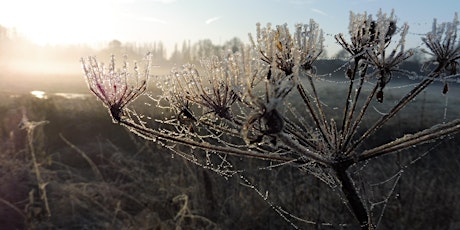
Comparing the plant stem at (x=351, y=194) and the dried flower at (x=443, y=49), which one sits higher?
the dried flower at (x=443, y=49)

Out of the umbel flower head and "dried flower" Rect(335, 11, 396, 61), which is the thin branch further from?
the umbel flower head

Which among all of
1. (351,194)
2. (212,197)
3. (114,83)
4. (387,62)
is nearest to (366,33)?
(387,62)

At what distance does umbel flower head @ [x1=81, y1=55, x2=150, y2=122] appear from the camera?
1.65 metres

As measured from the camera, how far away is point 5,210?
727 centimetres

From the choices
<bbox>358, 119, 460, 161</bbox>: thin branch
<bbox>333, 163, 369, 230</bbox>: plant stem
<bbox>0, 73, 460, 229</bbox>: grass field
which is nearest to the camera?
<bbox>358, 119, 460, 161</bbox>: thin branch

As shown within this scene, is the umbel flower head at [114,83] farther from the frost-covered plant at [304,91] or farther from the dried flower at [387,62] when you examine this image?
the dried flower at [387,62]

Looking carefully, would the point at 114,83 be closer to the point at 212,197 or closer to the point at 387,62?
the point at 387,62

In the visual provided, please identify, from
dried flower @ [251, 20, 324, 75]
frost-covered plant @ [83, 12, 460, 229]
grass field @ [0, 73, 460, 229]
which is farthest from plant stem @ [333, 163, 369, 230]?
grass field @ [0, 73, 460, 229]

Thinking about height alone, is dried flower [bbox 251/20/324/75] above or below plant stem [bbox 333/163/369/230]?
above

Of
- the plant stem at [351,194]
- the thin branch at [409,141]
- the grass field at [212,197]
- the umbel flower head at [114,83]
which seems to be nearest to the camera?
the thin branch at [409,141]

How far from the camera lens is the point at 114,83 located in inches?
66.2

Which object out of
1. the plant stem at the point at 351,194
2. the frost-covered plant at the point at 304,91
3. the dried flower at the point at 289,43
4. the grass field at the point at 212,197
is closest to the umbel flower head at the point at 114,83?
the frost-covered plant at the point at 304,91

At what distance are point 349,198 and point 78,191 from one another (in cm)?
690

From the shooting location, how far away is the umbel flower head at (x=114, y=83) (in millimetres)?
1654
